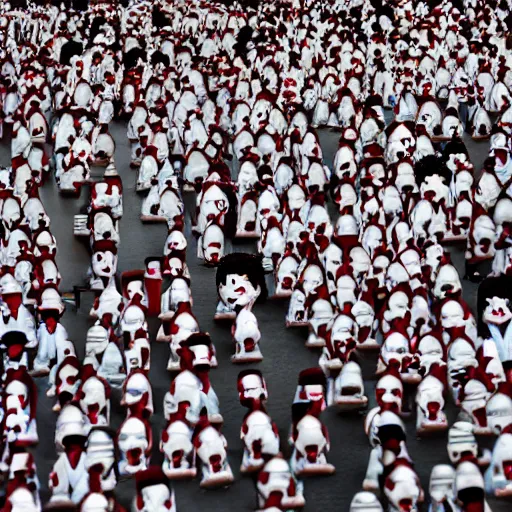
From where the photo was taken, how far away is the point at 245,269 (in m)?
14.9

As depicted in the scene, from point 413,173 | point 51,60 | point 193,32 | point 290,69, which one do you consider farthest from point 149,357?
point 193,32

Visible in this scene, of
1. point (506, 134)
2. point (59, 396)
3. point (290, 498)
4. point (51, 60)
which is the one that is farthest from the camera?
point (51, 60)

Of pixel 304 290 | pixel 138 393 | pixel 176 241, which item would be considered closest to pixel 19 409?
pixel 138 393

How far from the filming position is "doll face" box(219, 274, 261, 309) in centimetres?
1456

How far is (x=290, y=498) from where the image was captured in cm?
1128

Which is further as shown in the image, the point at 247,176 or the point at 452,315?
the point at 247,176

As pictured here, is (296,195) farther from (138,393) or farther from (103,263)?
(138,393)

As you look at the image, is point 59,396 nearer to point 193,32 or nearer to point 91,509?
point 91,509

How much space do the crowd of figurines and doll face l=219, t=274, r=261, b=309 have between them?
0.03 metres

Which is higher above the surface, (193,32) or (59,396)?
(193,32)

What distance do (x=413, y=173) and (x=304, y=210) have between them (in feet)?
6.52

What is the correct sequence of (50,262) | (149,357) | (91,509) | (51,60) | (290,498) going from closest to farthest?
(91,509)
(290,498)
(149,357)
(50,262)
(51,60)

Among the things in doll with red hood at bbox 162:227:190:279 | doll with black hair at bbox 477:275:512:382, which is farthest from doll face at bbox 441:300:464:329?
doll with red hood at bbox 162:227:190:279

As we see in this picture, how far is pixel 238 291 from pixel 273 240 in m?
1.61
